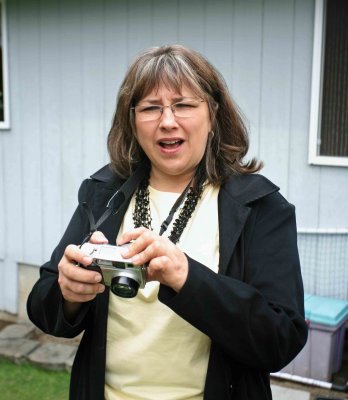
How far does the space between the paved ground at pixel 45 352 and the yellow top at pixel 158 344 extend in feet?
8.21

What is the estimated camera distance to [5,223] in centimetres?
541

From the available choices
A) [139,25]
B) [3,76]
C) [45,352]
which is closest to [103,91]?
[139,25]

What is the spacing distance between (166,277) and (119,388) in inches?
20.2

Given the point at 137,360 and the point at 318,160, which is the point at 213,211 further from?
the point at 318,160

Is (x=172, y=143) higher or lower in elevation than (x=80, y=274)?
higher

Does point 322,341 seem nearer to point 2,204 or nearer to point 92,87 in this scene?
point 92,87

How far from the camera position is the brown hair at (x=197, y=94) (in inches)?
64.1

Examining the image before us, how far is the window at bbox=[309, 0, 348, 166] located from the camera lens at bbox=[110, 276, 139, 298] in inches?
120

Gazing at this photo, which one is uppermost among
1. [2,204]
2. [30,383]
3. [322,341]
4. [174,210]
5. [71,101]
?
[71,101]

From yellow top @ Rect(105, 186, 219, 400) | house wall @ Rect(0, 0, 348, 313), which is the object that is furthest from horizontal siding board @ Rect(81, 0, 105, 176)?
yellow top @ Rect(105, 186, 219, 400)

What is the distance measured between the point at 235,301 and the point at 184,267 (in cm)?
17

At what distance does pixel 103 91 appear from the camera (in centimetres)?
475

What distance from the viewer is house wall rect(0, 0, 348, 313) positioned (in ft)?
13.4

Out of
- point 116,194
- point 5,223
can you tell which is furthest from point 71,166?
point 116,194
